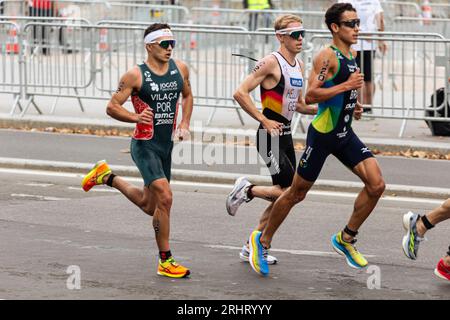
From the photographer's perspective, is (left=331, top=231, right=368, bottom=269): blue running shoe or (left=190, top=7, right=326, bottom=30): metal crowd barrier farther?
(left=190, top=7, right=326, bottom=30): metal crowd barrier

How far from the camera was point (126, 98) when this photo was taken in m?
9.08

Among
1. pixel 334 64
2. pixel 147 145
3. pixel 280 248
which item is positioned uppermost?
pixel 334 64

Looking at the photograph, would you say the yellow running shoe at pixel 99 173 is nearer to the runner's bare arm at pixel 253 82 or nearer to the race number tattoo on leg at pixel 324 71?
the runner's bare arm at pixel 253 82

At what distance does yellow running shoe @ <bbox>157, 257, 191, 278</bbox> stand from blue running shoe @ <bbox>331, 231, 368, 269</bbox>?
1.18 metres

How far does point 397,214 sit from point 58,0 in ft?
39.6

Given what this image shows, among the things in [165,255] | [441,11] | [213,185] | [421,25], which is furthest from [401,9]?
[165,255]

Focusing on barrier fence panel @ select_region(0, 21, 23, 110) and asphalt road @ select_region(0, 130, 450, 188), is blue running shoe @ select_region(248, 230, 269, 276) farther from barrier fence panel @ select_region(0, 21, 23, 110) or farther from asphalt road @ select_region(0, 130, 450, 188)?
barrier fence panel @ select_region(0, 21, 23, 110)

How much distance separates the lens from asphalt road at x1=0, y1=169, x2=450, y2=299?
27.8 ft

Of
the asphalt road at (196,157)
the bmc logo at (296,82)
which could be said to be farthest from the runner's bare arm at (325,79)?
the asphalt road at (196,157)

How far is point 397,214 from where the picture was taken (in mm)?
11750

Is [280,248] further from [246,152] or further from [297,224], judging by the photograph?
[246,152]

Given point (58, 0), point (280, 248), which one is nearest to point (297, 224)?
point (280, 248)

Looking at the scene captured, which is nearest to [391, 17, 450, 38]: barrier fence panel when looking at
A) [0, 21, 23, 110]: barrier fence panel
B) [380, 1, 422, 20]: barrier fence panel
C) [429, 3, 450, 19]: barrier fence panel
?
[380, 1, 422, 20]: barrier fence panel

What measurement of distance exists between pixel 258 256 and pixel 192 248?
103 cm
